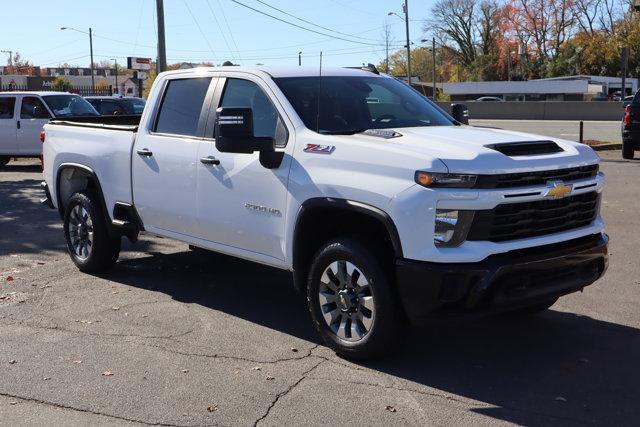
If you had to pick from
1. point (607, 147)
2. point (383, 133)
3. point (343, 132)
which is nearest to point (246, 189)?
point (343, 132)

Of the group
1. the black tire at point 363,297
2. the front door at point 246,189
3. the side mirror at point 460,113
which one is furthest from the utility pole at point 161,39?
the black tire at point 363,297

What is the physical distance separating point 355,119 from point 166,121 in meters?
1.86

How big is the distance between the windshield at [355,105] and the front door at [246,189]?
211mm

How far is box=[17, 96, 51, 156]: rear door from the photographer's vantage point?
18641mm

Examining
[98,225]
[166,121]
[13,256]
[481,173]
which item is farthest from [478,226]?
[13,256]

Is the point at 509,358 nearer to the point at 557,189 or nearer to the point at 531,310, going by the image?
the point at 531,310

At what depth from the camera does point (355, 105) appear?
600 centimetres

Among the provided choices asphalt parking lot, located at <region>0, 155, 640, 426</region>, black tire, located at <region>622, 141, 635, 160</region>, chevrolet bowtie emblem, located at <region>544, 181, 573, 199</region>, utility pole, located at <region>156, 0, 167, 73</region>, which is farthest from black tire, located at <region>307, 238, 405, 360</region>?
utility pole, located at <region>156, 0, 167, 73</region>

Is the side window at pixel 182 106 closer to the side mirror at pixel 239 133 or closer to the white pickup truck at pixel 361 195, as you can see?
the white pickup truck at pixel 361 195

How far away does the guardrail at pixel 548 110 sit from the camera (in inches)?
1724

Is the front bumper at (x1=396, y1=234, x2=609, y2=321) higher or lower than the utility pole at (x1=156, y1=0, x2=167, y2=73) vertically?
lower

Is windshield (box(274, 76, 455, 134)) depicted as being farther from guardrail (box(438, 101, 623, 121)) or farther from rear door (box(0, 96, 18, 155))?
guardrail (box(438, 101, 623, 121))

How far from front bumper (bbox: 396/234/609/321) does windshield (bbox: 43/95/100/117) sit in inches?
596

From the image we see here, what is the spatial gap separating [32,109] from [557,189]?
16353 millimetres
